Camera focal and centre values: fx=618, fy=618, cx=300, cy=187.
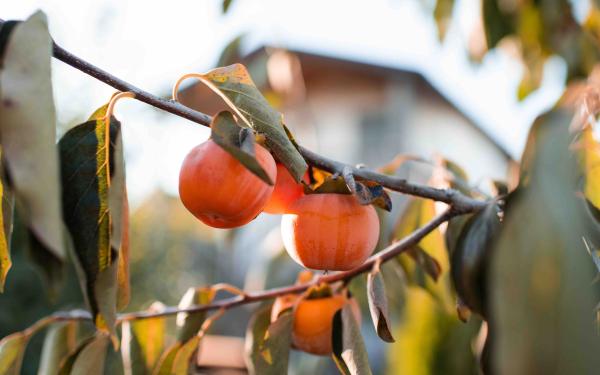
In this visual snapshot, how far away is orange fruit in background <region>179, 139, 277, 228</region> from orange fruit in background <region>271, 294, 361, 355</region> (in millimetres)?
328

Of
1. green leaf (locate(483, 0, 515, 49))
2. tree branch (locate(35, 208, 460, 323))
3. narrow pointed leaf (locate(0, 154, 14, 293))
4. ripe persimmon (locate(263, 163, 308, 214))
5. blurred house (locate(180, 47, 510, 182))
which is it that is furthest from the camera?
blurred house (locate(180, 47, 510, 182))

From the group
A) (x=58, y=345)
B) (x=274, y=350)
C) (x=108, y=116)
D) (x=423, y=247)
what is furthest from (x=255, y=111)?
(x=58, y=345)

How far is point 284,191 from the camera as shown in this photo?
0.82m

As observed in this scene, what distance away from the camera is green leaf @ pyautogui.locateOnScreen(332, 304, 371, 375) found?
0.77 metres

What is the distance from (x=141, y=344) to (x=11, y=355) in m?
0.21

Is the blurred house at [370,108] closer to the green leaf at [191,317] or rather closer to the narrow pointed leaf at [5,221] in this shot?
the green leaf at [191,317]

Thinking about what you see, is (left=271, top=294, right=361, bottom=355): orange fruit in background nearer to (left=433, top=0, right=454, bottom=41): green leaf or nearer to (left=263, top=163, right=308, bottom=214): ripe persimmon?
(left=263, top=163, right=308, bottom=214): ripe persimmon

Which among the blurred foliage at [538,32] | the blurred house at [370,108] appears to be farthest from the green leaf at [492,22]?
the blurred house at [370,108]

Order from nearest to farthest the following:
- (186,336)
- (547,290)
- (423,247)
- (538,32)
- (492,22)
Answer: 1. (547,290)
2. (186,336)
3. (423,247)
4. (492,22)
5. (538,32)

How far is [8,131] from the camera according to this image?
48 cm

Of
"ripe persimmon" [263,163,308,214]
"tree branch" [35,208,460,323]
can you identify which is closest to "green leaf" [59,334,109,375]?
"tree branch" [35,208,460,323]

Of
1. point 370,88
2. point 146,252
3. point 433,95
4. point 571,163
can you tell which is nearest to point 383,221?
point 571,163

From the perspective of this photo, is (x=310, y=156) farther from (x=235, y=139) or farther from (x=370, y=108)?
(x=370, y=108)

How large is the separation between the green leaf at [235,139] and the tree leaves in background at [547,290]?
0.26 m
